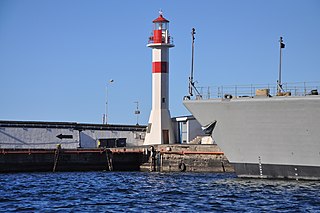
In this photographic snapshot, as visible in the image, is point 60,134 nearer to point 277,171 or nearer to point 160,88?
point 160,88

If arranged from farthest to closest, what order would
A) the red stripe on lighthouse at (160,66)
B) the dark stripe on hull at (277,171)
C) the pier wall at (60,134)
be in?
the red stripe on lighthouse at (160,66) → the pier wall at (60,134) → the dark stripe on hull at (277,171)

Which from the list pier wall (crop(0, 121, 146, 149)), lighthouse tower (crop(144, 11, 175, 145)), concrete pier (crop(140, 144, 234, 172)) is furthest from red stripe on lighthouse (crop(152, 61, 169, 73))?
pier wall (crop(0, 121, 146, 149))

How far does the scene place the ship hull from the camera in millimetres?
35500

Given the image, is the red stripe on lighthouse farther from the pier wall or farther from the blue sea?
the blue sea

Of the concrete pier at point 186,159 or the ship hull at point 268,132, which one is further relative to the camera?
the concrete pier at point 186,159

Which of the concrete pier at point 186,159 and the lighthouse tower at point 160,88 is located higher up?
the lighthouse tower at point 160,88

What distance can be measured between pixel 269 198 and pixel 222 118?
1015cm

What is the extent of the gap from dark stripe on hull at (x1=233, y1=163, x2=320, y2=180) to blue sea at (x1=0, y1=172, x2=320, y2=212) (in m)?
0.60

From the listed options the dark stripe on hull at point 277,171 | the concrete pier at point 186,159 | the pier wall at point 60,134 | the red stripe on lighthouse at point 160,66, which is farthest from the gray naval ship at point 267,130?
the pier wall at point 60,134

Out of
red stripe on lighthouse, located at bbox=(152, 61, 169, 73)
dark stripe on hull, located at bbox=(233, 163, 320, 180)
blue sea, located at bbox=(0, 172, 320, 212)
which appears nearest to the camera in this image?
blue sea, located at bbox=(0, 172, 320, 212)

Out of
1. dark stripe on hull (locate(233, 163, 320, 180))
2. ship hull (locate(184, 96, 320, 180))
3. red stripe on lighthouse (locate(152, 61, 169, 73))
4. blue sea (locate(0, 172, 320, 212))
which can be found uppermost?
red stripe on lighthouse (locate(152, 61, 169, 73))

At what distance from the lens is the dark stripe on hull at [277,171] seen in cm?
3597

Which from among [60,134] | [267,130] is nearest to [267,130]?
[267,130]

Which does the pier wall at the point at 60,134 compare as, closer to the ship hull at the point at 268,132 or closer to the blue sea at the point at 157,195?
the blue sea at the point at 157,195
